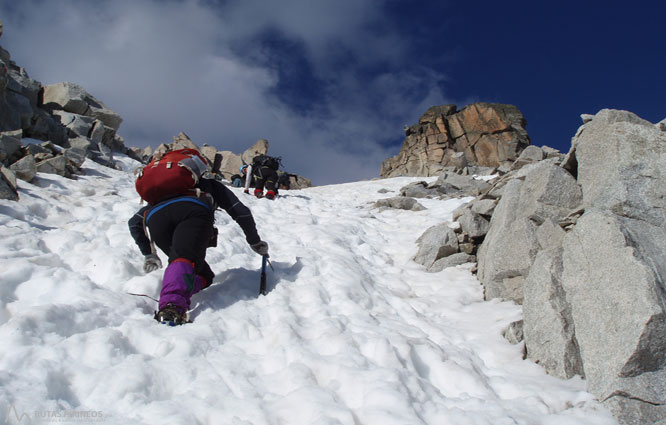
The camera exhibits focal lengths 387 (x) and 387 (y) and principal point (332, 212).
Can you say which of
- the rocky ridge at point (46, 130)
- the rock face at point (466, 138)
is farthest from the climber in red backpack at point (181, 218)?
the rock face at point (466, 138)

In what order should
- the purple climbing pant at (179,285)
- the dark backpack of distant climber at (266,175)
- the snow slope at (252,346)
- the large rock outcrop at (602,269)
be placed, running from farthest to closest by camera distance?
the dark backpack of distant climber at (266,175), the purple climbing pant at (179,285), the large rock outcrop at (602,269), the snow slope at (252,346)

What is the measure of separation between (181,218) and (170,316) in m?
1.23

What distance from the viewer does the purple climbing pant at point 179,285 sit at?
402cm

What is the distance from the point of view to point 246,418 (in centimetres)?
273

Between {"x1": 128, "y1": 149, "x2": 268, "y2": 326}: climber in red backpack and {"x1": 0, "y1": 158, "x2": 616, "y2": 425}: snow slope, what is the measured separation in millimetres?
342

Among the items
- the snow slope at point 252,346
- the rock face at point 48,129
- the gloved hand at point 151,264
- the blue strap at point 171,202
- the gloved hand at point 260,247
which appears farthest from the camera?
the rock face at point 48,129

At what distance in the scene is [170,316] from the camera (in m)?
3.91

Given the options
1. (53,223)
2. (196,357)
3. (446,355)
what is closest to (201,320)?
(196,357)

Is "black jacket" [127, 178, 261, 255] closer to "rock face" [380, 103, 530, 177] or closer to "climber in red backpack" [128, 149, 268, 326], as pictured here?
"climber in red backpack" [128, 149, 268, 326]

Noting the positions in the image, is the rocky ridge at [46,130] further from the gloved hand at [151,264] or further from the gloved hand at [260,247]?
the gloved hand at [260,247]

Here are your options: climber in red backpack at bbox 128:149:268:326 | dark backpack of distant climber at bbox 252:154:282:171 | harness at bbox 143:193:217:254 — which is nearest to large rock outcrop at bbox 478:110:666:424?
climber in red backpack at bbox 128:149:268:326

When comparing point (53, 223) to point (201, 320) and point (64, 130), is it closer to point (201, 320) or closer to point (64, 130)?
point (201, 320)

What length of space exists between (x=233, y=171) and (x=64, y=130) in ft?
64.1

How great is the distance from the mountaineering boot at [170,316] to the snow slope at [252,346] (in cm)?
10
